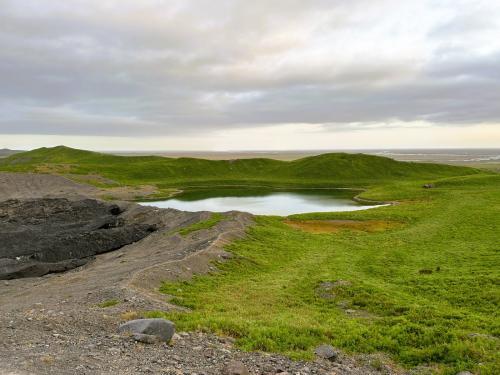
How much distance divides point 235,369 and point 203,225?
3381 centimetres

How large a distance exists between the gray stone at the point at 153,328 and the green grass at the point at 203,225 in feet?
91.3

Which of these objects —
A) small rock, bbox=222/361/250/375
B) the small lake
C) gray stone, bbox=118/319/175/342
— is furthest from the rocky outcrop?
the small lake

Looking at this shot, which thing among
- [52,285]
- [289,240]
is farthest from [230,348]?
[289,240]

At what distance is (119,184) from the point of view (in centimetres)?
12719

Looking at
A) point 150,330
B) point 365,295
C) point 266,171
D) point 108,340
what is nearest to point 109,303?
point 108,340

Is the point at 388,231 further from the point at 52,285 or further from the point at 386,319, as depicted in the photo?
the point at 52,285

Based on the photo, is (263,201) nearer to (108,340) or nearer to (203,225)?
(203,225)

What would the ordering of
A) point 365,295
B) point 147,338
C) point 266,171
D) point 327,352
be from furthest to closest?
1. point 266,171
2. point 365,295
3. point 327,352
4. point 147,338

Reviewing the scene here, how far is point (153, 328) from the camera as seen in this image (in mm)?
15383

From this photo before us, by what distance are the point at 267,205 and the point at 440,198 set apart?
36.1 m

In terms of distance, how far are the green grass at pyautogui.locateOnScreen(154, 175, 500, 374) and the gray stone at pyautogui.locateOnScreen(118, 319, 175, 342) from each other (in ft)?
Answer: 4.91

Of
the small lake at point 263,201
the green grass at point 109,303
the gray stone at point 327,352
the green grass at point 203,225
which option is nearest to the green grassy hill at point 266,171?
the small lake at point 263,201

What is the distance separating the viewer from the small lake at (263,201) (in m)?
82.7

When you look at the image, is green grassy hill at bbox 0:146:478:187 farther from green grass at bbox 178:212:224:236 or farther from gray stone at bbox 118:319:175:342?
gray stone at bbox 118:319:175:342
